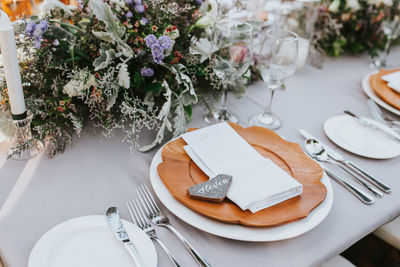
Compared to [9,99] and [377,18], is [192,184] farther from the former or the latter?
[377,18]

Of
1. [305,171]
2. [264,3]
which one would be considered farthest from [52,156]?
[264,3]

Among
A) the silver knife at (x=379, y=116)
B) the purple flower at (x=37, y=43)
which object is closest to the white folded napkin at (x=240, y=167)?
the purple flower at (x=37, y=43)

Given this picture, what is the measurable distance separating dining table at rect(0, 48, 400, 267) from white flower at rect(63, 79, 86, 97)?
0.48 feet

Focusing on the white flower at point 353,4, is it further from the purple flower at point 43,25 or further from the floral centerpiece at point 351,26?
the purple flower at point 43,25

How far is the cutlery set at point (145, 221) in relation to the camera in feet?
2.36

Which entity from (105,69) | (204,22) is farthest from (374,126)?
(105,69)

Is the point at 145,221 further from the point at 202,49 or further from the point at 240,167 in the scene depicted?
the point at 202,49

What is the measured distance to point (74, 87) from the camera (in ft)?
3.21

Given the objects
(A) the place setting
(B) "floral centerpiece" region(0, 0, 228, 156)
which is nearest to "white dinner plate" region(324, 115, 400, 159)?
(A) the place setting

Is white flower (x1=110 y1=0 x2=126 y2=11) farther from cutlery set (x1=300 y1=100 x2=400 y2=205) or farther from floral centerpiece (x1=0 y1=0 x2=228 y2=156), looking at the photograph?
cutlery set (x1=300 y1=100 x2=400 y2=205)

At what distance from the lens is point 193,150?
947 millimetres

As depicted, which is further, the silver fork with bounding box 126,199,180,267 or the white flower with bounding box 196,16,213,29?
the white flower with bounding box 196,16,213,29

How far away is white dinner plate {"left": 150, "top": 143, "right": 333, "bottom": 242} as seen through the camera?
2.47ft

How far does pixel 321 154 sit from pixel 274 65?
1.15 ft
